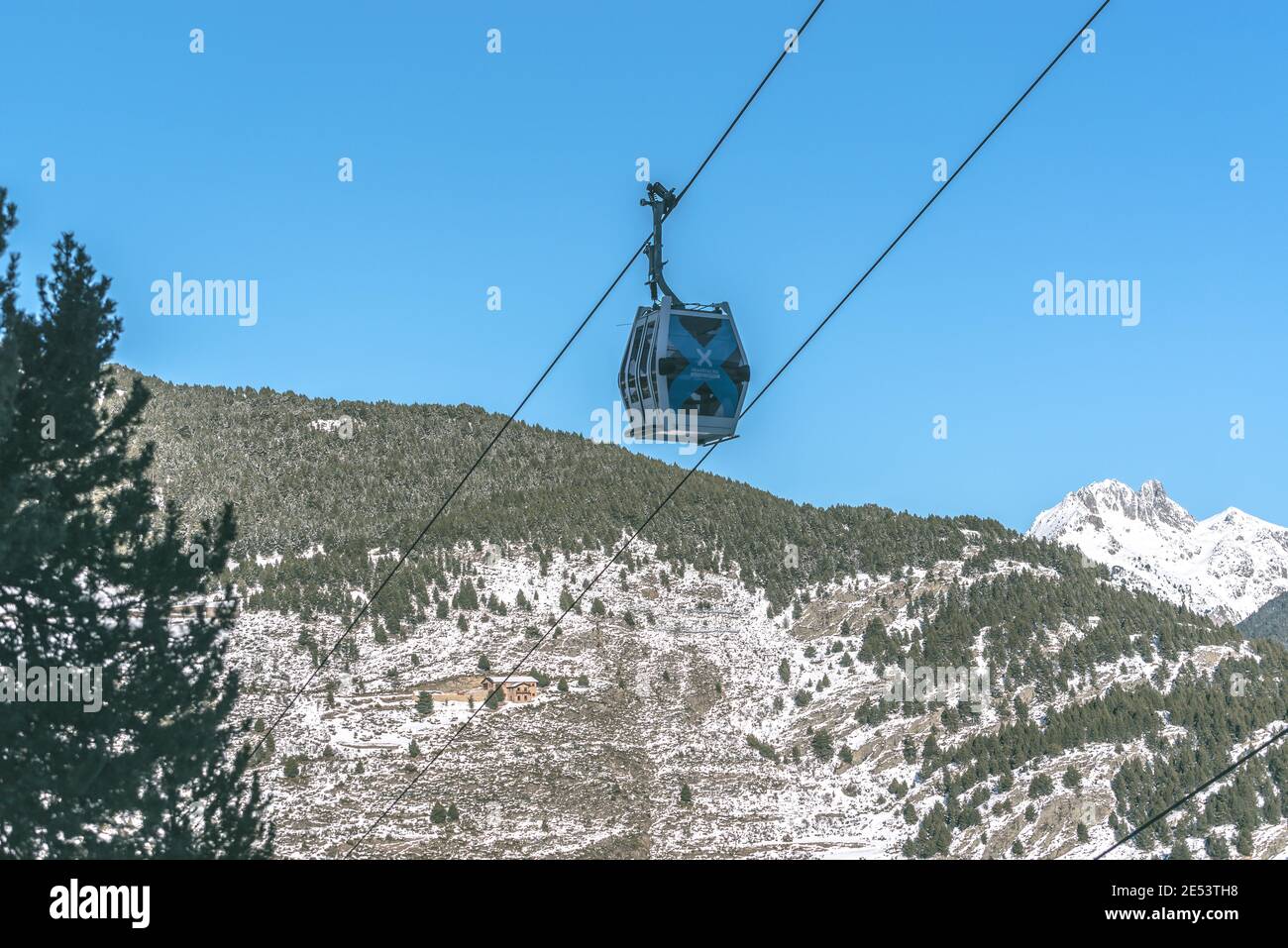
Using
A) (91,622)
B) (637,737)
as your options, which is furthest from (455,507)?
(91,622)

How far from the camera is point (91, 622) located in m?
29.8

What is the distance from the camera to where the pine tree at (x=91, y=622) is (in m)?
26.9

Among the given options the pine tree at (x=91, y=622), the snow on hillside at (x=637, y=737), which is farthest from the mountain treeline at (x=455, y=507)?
the pine tree at (x=91, y=622)

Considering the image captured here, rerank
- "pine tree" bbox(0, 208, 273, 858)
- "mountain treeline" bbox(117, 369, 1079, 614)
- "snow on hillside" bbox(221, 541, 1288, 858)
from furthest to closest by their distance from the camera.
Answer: "mountain treeline" bbox(117, 369, 1079, 614), "snow on hillside" bbox(221, 541, 1288, 858), "pine tree" bbox(0, 208, 273, 858)

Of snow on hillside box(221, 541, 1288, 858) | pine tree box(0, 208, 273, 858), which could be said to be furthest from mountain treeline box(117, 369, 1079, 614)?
pine tree box(0, 208, 273, 858)

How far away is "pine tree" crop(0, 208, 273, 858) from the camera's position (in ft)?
88.2

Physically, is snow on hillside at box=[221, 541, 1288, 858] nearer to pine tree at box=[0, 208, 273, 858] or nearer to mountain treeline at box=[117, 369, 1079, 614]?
mountain treeline at box=[117, 369, 1079, 614]

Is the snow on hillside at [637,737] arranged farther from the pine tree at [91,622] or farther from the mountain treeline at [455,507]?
the pine tree at [91,622]

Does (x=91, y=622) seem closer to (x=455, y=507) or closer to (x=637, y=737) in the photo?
(x=637, y=737)

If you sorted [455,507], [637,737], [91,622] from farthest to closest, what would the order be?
[455,507]
[637,737]
[91,622]

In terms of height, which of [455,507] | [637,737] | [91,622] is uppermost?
[455,507]

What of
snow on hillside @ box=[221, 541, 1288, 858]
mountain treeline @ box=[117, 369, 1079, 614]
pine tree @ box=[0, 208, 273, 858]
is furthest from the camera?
mountain treeline @ box=[117, 369, 1079, 614]

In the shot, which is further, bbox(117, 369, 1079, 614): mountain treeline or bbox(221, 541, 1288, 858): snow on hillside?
bbox(117, 369, 1079, 614): mountain treeline

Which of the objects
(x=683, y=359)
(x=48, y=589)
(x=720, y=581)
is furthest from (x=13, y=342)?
(x=720, y=581)
